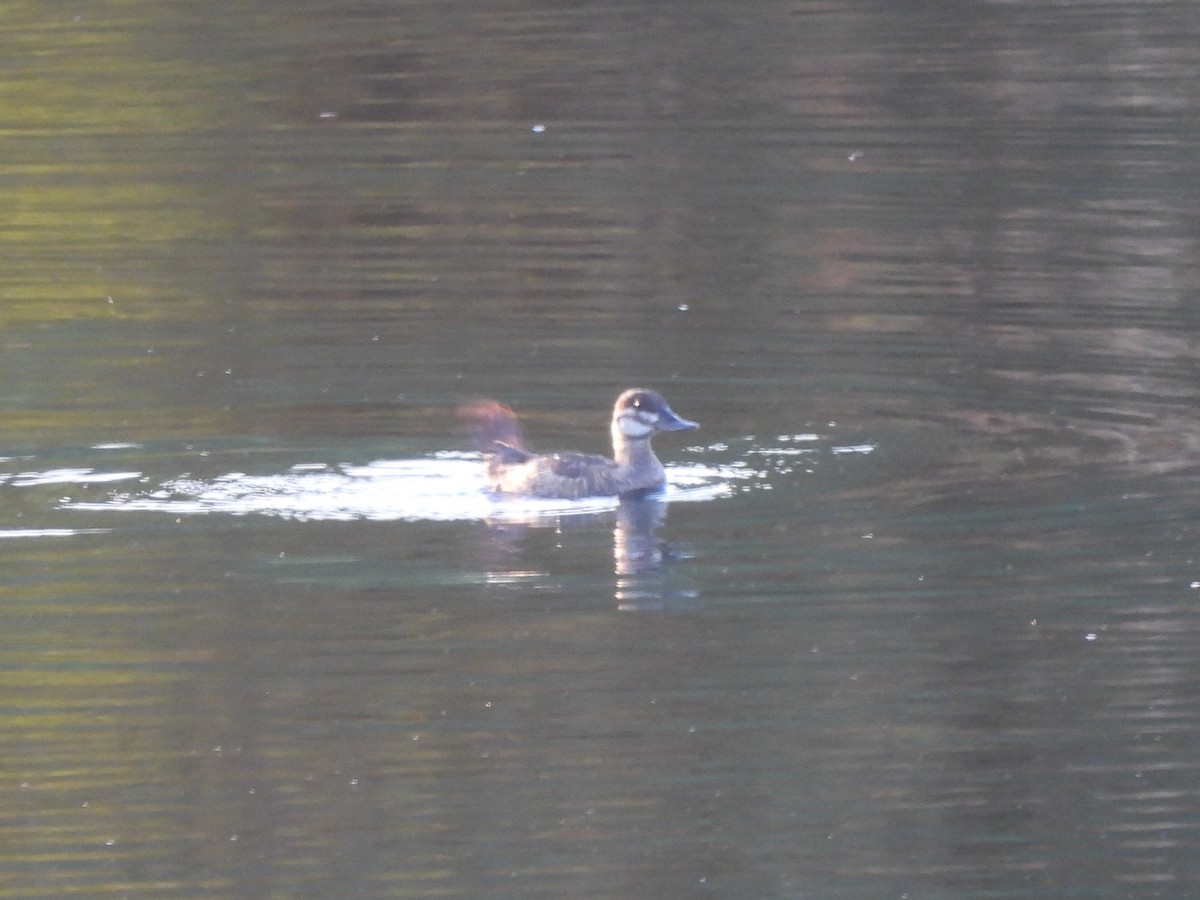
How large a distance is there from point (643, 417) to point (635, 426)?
5 cm

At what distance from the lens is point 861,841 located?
19.7 ft

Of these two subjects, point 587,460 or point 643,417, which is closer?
point 587,460

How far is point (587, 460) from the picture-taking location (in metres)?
9.34

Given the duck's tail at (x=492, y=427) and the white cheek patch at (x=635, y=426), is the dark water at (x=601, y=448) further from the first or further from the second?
the white cheek patch at (x=635, y=426)

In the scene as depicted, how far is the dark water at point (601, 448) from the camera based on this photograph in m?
6.16

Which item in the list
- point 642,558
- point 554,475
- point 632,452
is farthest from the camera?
point 632,452

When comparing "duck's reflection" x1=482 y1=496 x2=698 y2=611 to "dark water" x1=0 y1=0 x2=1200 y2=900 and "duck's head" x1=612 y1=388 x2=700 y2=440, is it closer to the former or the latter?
"dark water" x1=0 y1=0 x2=1200 y2=900

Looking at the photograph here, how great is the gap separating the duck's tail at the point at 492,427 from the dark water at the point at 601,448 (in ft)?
0.48

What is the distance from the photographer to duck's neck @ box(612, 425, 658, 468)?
9375 mm

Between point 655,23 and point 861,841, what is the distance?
34.1 ft

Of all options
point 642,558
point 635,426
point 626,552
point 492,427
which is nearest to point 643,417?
point 635,426

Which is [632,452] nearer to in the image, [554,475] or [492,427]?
[554,475]

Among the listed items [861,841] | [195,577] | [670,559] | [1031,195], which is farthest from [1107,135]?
[861,841]

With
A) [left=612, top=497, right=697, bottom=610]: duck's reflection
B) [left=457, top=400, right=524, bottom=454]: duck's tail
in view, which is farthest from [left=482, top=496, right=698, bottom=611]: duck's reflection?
[left=457, top=400, right=524, bottom=454]: duck's tail
